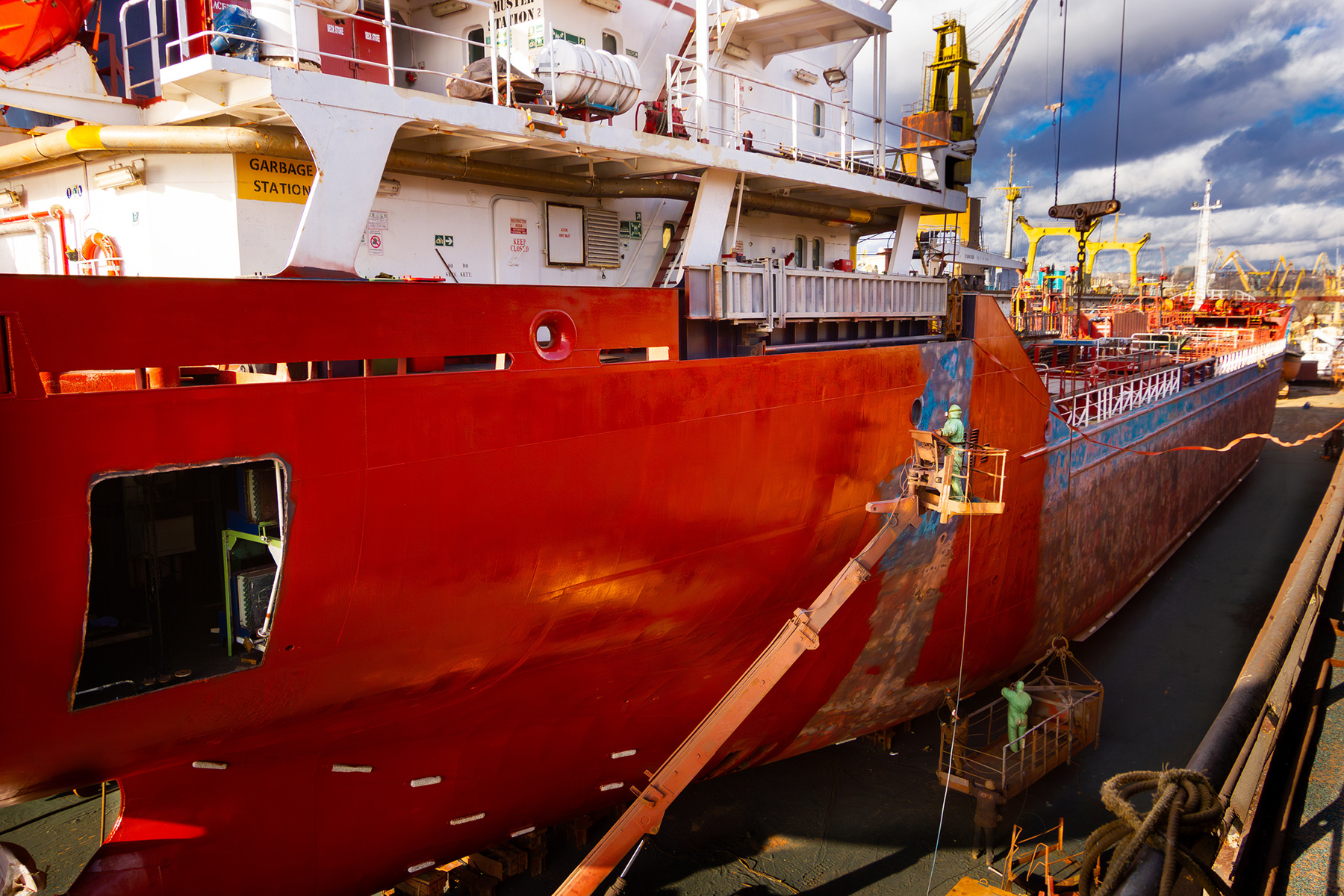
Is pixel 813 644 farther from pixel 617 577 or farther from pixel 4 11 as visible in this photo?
pixel 4 11

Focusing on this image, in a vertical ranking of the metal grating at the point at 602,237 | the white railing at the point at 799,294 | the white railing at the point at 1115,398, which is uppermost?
the metal grating at the point at 602,237

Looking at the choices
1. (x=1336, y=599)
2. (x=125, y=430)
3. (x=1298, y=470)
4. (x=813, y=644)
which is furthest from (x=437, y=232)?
(x=1298, y=470)

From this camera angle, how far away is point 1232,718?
3.08 metres

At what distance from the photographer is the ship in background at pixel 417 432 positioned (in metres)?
4.25

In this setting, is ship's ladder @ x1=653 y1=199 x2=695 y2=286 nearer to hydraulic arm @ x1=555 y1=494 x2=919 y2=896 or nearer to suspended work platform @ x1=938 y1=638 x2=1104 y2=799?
hydraulic arm @ x1=555 y1=494 x2=919 y2=896

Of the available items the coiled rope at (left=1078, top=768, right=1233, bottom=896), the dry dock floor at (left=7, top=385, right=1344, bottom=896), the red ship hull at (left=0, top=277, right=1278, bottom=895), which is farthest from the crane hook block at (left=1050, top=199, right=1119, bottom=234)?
the coiled rope at (left=1078, top=768, right=1233, bottom=896)

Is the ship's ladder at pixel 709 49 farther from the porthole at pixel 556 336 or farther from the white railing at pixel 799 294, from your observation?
the porthole at pixel 556 336

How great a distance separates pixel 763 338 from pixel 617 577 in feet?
8.53

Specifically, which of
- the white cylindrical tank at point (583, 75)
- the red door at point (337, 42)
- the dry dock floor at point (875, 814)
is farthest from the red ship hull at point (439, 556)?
the red door at point (337, 42)

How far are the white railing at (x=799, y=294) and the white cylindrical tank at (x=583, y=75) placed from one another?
1486 millimetres

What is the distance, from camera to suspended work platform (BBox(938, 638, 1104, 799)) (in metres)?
8.66

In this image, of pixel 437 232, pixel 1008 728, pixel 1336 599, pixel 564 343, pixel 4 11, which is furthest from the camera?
pixel 1008 728

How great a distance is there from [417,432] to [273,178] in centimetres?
266

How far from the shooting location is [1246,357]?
Answer: 24.6m
